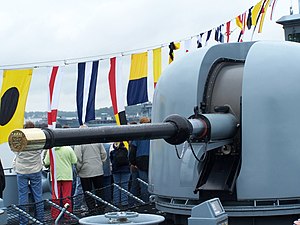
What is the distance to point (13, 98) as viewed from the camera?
375 inches

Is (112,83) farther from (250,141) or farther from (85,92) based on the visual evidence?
(250,141)

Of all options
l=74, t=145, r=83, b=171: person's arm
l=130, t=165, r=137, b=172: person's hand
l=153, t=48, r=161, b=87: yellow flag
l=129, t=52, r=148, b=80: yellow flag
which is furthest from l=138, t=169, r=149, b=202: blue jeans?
l=153, t=48, r=161, b=87: yellow flag

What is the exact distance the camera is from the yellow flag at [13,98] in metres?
9.17

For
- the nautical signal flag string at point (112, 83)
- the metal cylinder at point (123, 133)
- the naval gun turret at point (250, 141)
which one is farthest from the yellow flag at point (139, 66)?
the metal cylinder at point (123, 133)

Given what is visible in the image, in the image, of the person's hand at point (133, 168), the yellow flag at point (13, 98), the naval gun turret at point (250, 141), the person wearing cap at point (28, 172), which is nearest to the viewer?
the naval gun turret at point (250, 141)

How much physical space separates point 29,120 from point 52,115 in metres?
1.26

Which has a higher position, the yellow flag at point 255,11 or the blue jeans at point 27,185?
the yellow flag at point 255,11

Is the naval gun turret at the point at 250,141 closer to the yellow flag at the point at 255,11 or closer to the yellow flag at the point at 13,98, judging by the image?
the yellow flag at the point at 13,98

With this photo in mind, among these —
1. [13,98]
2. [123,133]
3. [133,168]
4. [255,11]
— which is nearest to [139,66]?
[255,11]

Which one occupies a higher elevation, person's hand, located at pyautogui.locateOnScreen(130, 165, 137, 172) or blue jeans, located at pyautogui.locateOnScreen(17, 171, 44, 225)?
person's hand, located at pyautogui.locateOnScreen(130, 165, 137, 172)

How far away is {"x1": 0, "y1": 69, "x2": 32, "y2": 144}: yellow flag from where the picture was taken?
361 inches

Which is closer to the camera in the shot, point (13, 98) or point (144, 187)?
point (144, 187)

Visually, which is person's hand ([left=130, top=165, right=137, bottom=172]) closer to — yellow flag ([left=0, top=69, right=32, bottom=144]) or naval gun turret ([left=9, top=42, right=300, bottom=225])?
yellow flag ([left=0, top=69, right=32, bottom=144])

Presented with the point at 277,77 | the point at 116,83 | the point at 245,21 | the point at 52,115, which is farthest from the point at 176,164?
the point at 245,21
